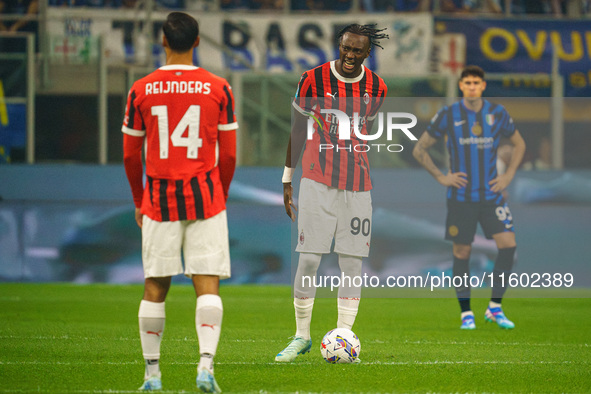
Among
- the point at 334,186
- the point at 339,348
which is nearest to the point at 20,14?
the point at 334,186

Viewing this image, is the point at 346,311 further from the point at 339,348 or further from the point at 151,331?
the point at 151,331

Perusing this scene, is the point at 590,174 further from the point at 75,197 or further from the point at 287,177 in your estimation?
the point at 287,177

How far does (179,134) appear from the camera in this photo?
14.3ft

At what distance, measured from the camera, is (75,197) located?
12.5 m

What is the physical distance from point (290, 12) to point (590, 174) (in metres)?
5.13

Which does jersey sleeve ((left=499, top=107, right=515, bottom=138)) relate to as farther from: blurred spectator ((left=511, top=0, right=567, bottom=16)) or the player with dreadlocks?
blurred spectator ((left=511, top=0, right=567, bottom=16))

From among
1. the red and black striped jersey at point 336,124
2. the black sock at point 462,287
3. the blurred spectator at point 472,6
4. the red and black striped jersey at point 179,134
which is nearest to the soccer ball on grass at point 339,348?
the red and black striped jersey at point 336,124

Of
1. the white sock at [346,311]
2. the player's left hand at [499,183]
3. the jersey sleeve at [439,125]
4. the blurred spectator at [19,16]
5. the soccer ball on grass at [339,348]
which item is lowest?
the soccer ball on grass at [339,348]

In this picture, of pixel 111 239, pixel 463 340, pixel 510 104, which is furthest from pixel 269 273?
pixel 463 340

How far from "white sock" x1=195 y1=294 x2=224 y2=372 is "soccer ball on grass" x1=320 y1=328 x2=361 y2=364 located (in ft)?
4.24

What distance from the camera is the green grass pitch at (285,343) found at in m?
4.84

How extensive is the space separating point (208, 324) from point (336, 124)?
1.85 meters

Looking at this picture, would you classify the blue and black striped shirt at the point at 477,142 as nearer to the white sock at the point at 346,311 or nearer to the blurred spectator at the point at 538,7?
the white sock at the point at 346,311

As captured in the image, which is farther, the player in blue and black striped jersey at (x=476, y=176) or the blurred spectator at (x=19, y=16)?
the blurred spectator at (x=19, y=16)
